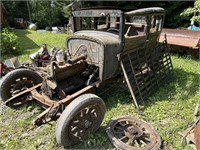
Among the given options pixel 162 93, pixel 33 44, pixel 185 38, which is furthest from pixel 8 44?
pixel 185 38

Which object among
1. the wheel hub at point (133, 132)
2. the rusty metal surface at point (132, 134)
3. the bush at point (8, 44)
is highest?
the bush at point (8, 44)

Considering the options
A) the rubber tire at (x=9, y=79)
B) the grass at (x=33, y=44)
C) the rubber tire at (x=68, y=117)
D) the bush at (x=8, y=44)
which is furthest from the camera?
the grass at (x=33, y=44)

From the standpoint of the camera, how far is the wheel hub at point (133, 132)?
9.43ft

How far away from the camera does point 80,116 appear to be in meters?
2.81

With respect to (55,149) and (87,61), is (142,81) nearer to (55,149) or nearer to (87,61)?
(87,61)

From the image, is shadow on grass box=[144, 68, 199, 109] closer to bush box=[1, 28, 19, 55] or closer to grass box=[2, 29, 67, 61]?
grass box=[2, 29, 67, 61]

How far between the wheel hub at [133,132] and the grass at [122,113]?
29cm

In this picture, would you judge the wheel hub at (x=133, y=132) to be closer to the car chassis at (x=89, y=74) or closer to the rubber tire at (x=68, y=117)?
the car chassis at (x=89, y=74)

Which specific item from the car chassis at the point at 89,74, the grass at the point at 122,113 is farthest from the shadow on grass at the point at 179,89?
the car chassis at the point at 89,74

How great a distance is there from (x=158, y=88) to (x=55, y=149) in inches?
108

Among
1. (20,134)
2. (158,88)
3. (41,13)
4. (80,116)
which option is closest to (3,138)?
(20,134)

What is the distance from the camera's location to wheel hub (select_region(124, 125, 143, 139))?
2.87 meters

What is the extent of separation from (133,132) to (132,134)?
4 cm

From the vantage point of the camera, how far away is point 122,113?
145 inches
